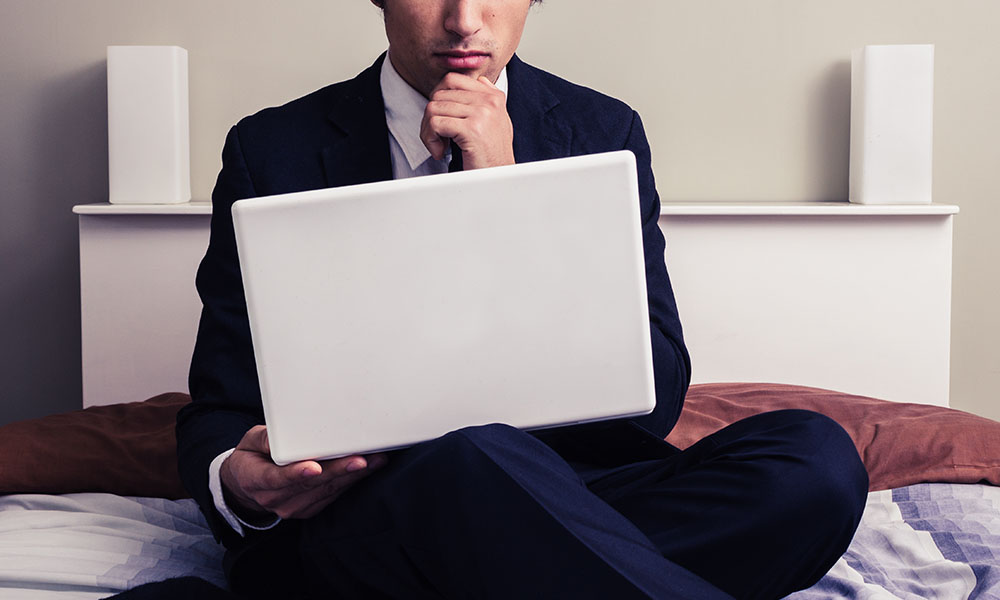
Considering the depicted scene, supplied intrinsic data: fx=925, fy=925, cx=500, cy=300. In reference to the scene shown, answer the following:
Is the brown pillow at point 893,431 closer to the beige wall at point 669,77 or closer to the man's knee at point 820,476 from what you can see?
the man's knee at point 820,476

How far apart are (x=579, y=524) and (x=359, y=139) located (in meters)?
0.67

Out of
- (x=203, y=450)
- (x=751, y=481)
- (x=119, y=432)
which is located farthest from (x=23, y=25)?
(x=751, y=481)

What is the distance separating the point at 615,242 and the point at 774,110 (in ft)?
5.55

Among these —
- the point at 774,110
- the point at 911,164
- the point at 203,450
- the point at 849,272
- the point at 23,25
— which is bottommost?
the point at 203,450

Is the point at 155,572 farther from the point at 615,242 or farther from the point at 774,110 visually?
the point at 774,110

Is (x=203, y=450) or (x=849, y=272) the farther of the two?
(x=849, y=272)

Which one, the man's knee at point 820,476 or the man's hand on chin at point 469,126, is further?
the man's hand on chin at point 469,126

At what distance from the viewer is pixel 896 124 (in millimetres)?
2053

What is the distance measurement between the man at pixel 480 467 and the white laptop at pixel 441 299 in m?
0.05

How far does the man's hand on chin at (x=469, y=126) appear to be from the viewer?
102 cm

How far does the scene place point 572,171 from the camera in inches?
27.5

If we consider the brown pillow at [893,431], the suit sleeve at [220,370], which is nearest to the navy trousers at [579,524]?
the suit sleeve at [220,370]

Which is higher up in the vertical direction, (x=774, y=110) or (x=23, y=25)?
(x=23, y=25)

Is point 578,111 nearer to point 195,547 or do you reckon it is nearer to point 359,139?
point 359,139
